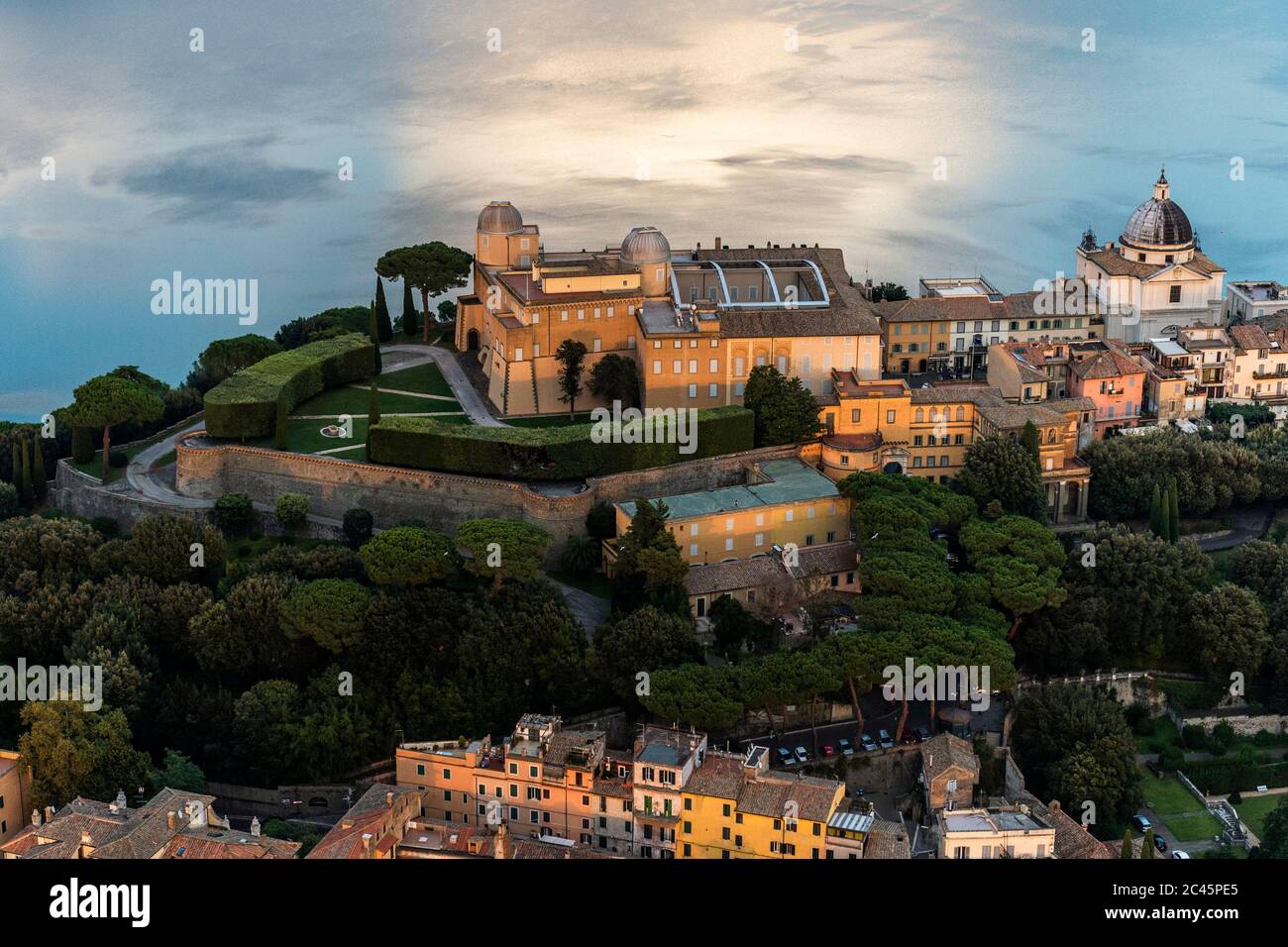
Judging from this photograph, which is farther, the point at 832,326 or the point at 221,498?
the point at 832,326

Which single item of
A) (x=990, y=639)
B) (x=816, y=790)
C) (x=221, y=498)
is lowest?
(x=816, y=790)

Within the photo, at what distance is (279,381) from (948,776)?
2208 cm

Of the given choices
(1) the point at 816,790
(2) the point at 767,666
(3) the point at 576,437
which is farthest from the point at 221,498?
(1) the point at 816,790

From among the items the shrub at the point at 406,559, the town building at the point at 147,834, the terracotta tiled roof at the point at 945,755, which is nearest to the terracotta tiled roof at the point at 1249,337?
the terracotta tiled roof at the point at 945,755

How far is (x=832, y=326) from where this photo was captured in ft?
154

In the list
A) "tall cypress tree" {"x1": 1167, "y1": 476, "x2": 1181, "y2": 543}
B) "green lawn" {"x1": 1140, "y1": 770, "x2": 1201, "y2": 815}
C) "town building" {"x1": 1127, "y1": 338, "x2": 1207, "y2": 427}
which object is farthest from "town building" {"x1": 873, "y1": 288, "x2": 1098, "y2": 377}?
"green lawn" {"x1": 1140, "y1": 770, "x2": 1201, "y2": 815}

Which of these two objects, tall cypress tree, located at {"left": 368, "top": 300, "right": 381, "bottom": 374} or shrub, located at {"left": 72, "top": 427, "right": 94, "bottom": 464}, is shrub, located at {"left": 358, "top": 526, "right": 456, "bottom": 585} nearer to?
shrub, located at {"left": 72, "top": 427, "right": 94, "bottom": 464}

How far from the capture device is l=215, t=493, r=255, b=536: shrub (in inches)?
1661

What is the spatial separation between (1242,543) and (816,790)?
17.6 m

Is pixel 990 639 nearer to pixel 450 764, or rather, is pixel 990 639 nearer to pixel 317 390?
pixel 450 764

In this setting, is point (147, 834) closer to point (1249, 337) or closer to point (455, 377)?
point (455, 377)

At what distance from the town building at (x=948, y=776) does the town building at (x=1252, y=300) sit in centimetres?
2528

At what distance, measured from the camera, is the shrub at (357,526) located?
4147 cm

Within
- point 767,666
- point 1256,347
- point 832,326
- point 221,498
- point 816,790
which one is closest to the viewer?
point 816,790
